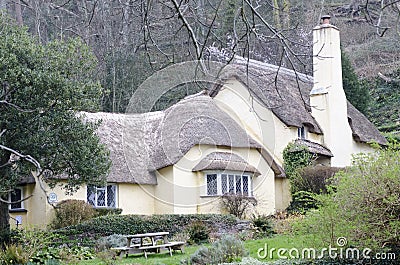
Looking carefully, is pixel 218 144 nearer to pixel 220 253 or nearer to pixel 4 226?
pixel 4 226

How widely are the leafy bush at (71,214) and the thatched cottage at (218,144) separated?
1.05 metres

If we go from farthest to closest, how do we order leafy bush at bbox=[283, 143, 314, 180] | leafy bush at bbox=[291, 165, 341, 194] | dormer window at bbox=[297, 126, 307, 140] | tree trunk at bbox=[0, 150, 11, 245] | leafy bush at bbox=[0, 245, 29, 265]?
dormer window at bbox=[297, 126, 307, 140] < leafy bush at bbox=[283, 143, 314, 180] < leafy bush at bbox=[291, 165, 341, 194] < tree trunk at bbox=[0, 150, 11, 245] < leafy bush at bbox=[0, 245, 29, 265]

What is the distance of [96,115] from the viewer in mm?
25469

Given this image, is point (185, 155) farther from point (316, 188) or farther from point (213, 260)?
point (213, 260)

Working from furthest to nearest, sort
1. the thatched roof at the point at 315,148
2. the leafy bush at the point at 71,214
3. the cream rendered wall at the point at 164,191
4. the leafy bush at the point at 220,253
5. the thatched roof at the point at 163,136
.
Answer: the thatched roof at the point at 315,148 < the thatched roof at the point at 163,136 < the cream rendered wall at the point at 164,191 < the leafy bush at the point at 71,214 < the leafy bush at the point at 220,253

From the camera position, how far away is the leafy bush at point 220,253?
471 inches

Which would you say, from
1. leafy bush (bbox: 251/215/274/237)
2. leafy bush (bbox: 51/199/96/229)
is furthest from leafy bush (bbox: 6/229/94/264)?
leafy bush (bbox: 251/215/274/237)

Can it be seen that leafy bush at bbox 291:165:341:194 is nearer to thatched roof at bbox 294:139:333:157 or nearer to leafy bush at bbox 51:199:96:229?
thatched roof at bbox 294:139:333:157

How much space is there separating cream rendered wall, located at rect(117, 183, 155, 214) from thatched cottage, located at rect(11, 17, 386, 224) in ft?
0.13

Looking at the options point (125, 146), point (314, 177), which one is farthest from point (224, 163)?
point (125, 146)

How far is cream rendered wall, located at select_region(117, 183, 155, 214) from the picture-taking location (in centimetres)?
2344

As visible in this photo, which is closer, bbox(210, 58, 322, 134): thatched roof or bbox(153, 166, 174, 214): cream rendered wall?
bbox(153, 166, 174, 214): cream rendered wall

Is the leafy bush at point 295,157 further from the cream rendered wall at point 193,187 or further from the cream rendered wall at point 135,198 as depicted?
the cream rendered wall at point 135,198

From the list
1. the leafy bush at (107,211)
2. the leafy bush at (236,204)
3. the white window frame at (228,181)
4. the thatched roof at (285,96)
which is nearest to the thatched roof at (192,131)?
the white window frame at (228,181)
